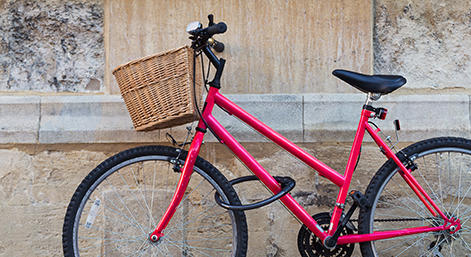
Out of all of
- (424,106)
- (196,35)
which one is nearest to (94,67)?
(196,35)

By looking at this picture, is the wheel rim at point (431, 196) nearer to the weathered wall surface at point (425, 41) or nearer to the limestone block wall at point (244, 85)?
the limestone block wall at point (244, 85)

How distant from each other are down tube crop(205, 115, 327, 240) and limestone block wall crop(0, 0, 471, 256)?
0.59 m

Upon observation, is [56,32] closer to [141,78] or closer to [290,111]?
[141,78]

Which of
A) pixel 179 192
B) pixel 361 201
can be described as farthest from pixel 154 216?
pixel 361 201

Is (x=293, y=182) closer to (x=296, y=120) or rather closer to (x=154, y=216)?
(x=296, y=120)

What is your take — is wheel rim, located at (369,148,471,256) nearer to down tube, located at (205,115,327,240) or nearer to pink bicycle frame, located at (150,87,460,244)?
pink bicycle frame, located at (150,87,460,244)

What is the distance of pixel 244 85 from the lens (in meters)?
2.51

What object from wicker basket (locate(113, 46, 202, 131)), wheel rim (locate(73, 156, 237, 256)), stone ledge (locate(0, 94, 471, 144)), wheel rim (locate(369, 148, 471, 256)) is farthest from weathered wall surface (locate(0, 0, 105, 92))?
wheel rim (locate(369, 148, 471, 256))

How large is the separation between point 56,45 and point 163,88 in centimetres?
136

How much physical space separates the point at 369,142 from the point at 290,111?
2.01ft

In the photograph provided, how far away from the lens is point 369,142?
8.14 ft

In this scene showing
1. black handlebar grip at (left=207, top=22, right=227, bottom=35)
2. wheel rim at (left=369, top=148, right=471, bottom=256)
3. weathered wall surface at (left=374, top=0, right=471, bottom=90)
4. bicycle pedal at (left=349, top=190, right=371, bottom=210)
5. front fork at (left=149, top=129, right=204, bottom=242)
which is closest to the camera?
black handlebar grip at (left=207, top=22, right=227, bottom=35)

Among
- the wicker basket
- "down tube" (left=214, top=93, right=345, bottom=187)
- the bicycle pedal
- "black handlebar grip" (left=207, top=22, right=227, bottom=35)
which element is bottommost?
the bicycle pedal

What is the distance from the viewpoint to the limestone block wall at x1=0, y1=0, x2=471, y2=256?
245 cm
